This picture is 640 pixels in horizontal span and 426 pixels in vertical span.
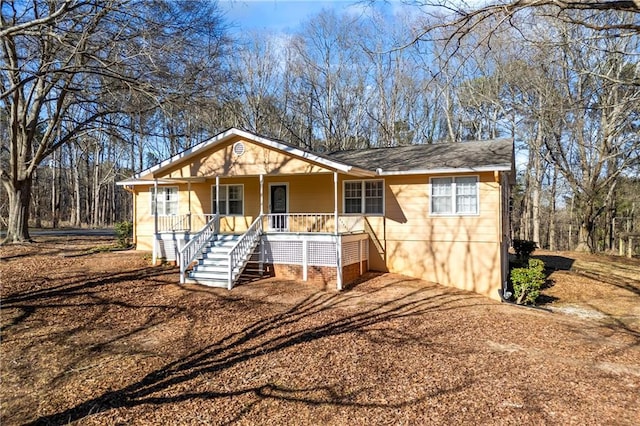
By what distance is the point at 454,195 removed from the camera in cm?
1330

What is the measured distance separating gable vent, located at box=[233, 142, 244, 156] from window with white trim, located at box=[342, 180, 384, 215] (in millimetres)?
3700

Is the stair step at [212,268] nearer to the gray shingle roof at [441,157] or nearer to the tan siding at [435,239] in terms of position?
the gray shingle roof at [441,157]

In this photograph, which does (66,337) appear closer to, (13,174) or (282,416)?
(282,416)

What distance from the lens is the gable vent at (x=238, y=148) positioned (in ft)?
45.6

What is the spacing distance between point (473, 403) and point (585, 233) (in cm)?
2142

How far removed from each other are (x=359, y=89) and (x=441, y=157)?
63.8 ft

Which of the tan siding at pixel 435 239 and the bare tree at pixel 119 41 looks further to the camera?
the tan siding at pixel 435 239

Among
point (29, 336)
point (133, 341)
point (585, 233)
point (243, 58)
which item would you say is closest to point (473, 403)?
point (133, 341)

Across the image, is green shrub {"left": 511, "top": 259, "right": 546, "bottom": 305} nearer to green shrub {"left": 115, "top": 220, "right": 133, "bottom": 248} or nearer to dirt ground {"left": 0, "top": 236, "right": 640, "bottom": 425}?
dirt ground {"left": 0, "top": 236, "right": 640, "bottom": 425}

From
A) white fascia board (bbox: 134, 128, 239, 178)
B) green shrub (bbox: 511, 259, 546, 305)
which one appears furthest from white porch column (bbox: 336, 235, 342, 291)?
green shrub (bbox: 511, 259, 546, 305)

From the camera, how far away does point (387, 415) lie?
5211 millimetres

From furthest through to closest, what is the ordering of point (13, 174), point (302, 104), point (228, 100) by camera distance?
point (302, 104), point (13, 174), point (228, 100)

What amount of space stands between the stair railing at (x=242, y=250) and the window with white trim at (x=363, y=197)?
3.24 m

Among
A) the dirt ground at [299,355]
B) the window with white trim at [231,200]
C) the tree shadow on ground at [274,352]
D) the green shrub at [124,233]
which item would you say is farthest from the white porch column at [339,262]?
the green shrub at [124,233]
